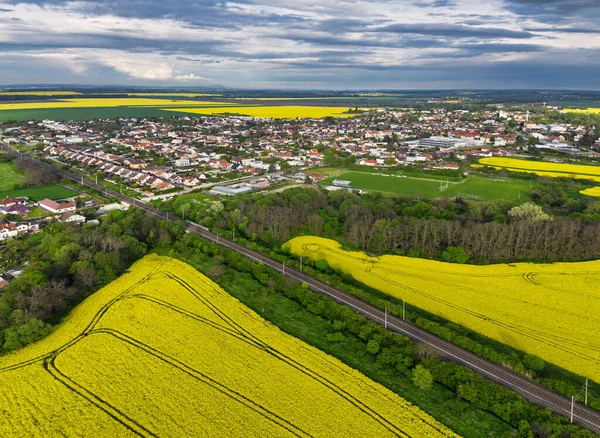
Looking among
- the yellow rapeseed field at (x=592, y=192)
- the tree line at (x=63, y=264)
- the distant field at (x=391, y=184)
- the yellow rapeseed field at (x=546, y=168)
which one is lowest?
the tree line at (x=63, y=264)

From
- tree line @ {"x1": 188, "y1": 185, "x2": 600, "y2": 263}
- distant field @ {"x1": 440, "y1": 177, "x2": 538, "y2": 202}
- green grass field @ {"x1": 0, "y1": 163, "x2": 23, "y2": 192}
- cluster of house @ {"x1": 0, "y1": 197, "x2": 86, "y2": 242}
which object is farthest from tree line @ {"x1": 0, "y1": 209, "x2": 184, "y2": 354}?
distant field @ {"x1": 440, "y1": 177, "x2": 538, "y2": 202}

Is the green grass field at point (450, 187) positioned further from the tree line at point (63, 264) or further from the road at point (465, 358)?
the tree line at point (63, 264)

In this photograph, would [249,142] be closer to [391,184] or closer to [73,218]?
[391,184]

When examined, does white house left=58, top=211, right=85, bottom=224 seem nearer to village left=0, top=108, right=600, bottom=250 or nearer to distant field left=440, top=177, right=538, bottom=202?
village left=0, top=108, right=600, bottom=250

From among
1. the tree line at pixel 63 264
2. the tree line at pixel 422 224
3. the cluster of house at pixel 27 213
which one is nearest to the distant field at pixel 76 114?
the cluster of house at pixel 27 213

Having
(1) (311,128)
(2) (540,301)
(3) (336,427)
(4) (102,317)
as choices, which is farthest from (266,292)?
(1) (311,128)

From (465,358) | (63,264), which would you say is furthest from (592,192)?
(63,264)

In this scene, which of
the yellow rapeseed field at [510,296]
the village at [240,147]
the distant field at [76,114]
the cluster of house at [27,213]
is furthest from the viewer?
the distant field at [76,114]
